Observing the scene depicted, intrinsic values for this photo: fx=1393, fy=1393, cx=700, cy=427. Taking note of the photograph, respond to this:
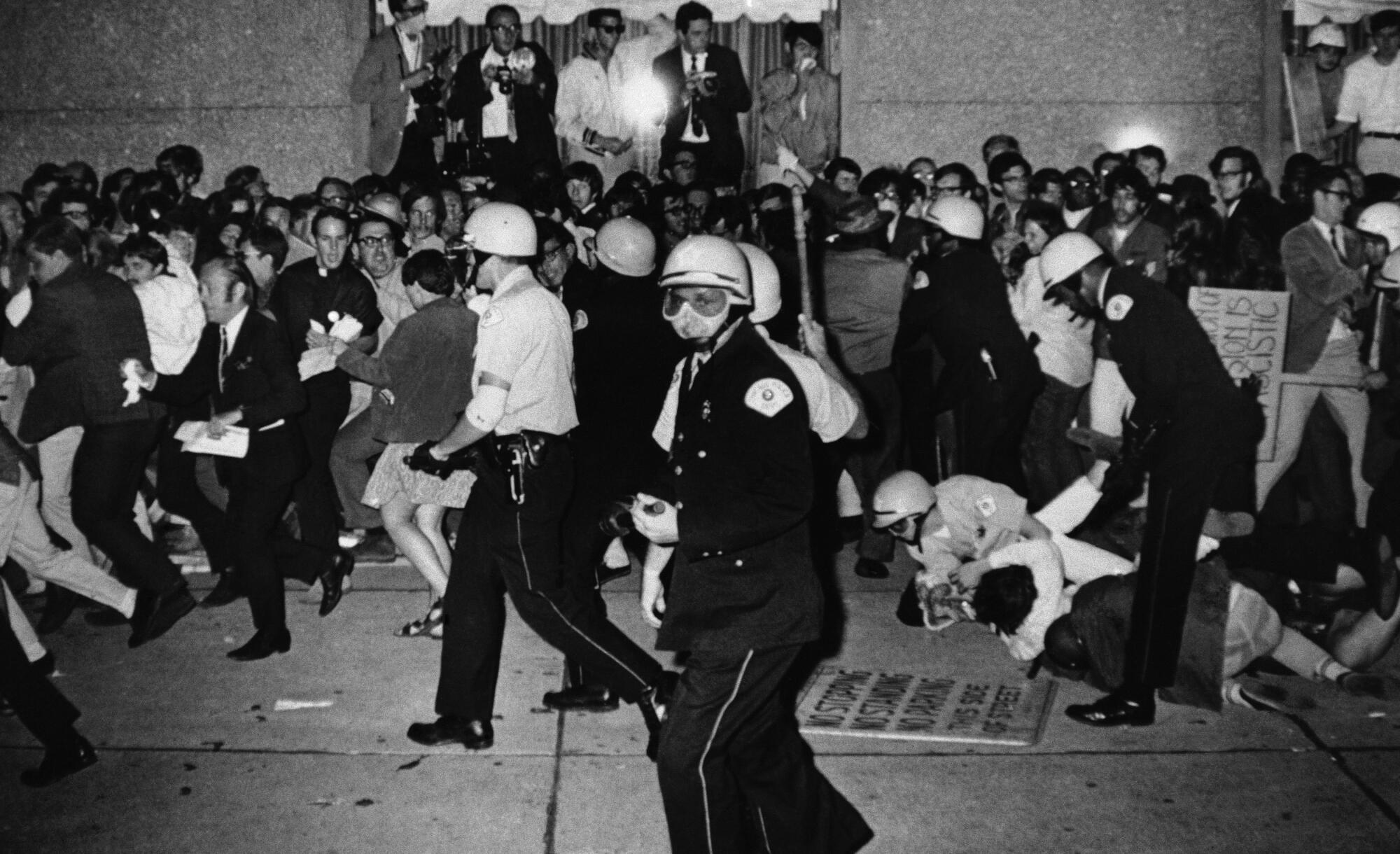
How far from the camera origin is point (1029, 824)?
4684 millimetres

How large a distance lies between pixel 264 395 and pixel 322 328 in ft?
2.35

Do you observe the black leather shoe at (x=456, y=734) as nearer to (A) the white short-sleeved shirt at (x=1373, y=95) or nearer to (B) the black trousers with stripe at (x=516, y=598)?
(B) the black trousers with stripe at (x=516, y=598)

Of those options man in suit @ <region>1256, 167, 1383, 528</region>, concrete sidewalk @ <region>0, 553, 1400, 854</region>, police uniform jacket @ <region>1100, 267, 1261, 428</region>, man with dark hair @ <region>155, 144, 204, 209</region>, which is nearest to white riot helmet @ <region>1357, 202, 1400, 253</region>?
man in suit @ <region>1256, 167, 1383, 528</region>

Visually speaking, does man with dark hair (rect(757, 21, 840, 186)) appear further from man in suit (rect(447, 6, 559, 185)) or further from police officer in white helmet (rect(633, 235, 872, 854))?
police officer in white helmet (rect(633, 235, 872, 854))

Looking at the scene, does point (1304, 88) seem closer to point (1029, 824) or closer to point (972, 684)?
point (972, 684)

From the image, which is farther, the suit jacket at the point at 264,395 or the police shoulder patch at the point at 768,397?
the suit jacket at the point at 264,395

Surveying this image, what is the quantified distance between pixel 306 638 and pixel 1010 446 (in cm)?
374

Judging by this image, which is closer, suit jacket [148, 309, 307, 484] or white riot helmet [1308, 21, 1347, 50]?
suit jacket [148, 309, 307, 484]

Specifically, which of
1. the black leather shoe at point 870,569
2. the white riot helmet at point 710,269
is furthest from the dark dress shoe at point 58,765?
the black leather shoe at point 870,569

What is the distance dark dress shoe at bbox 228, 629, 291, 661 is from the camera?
20.5 feet

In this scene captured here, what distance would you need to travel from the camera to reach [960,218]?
7465 millimetres

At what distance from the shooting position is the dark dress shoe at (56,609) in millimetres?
6691

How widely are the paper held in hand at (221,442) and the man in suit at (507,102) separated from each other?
161 inches

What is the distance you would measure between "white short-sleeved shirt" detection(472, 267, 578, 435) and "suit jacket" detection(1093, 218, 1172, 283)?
3.95 m
